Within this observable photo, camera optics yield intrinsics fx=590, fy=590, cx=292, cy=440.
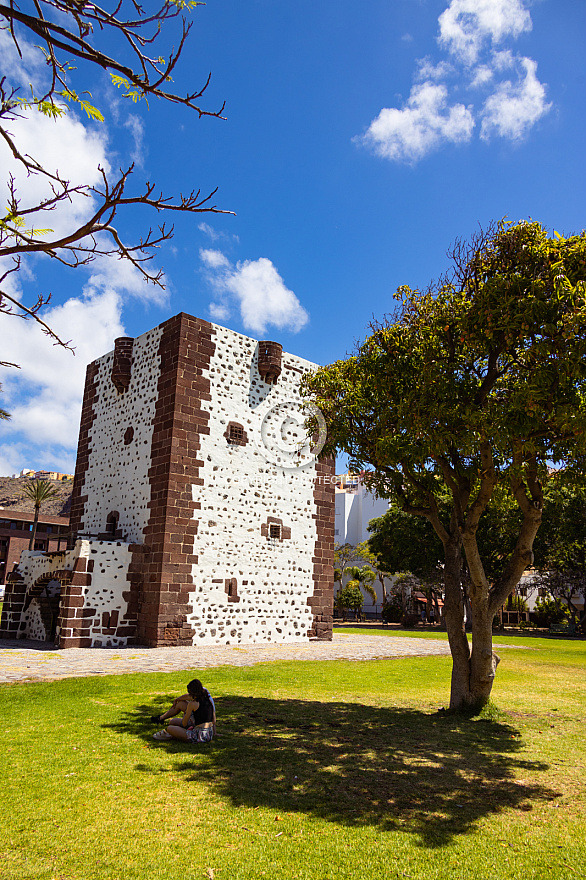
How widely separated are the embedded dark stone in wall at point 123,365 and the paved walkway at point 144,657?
7.40m

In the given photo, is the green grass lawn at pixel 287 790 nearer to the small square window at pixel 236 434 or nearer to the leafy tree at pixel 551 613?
the small square window at pixel 236 434

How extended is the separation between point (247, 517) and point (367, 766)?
11.5 meters

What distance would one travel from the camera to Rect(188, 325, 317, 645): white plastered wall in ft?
50.8

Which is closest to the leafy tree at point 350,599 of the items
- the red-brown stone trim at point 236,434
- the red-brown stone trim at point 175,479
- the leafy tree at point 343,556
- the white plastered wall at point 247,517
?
the leafy tree at point 343,556

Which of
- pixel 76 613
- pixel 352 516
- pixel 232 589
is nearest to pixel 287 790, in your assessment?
pixel 76 613

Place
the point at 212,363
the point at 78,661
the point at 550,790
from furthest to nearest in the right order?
the point at 212,363
the point at 78,661
the point at 550,790

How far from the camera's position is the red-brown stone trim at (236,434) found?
53.9ft

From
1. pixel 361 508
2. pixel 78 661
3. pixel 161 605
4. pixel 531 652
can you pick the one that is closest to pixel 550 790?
pixel 78 661

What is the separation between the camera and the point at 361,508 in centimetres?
5772

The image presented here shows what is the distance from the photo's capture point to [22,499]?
214 ft

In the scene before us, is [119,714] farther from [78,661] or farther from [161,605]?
[161,605]

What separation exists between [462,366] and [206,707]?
16.2 ft

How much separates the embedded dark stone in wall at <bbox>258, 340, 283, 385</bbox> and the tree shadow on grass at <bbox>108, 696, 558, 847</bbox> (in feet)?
37.1

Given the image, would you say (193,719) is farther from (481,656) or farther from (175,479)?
(175,479)
